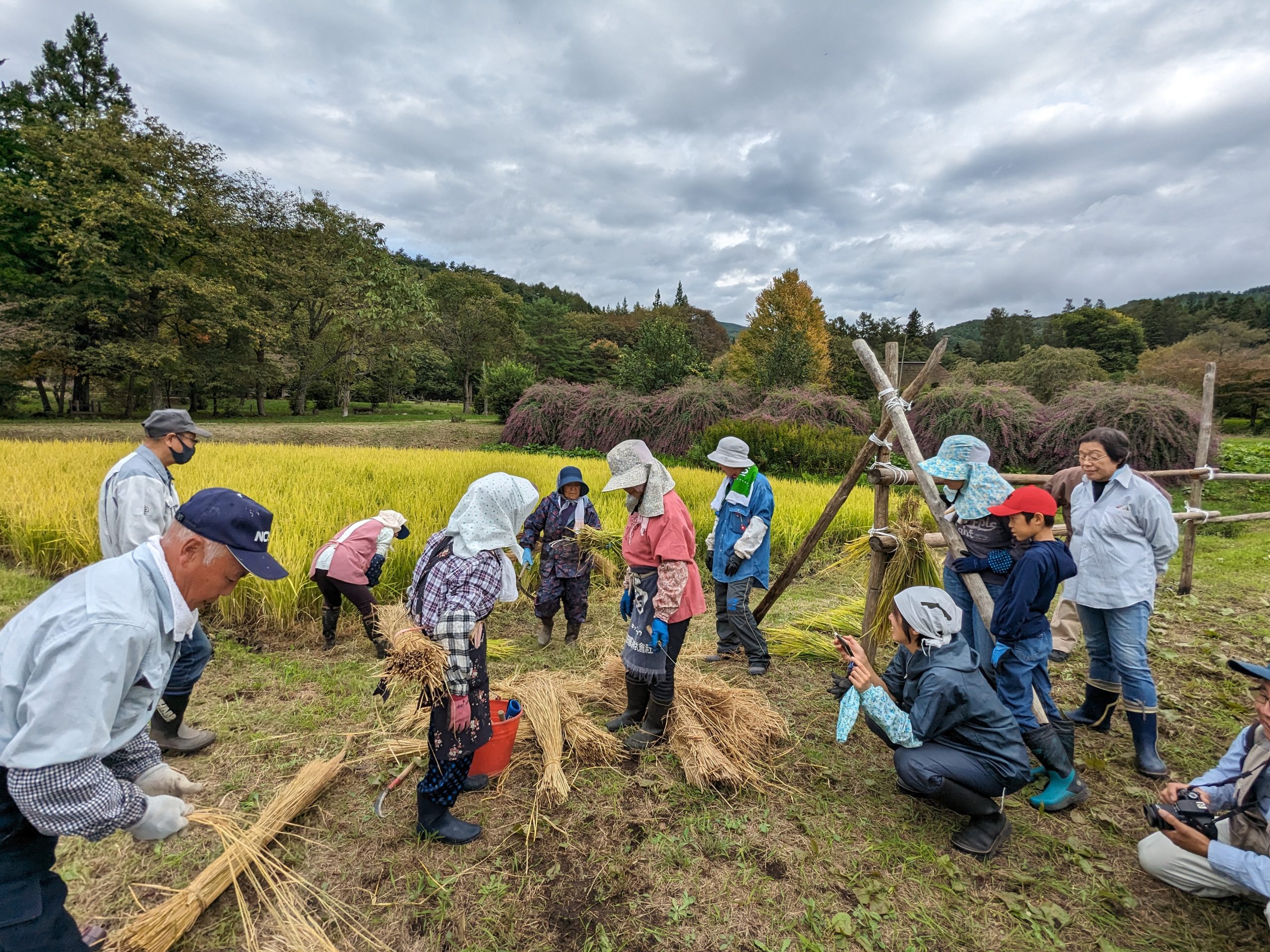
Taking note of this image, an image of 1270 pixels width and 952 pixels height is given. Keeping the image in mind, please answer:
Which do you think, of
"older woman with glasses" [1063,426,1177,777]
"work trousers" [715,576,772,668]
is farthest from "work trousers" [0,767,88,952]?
"older woman with glasses" [1063,426,1177,777]

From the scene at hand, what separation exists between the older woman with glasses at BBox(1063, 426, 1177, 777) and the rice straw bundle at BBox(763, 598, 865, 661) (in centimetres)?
155

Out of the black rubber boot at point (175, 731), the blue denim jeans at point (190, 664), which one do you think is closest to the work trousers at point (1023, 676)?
the blue denim jeans at point (190, 664)

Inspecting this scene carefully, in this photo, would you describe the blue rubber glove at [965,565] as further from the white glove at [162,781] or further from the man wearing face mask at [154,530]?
the man wearing face mask at [154,530]

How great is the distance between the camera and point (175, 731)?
2.96 metres

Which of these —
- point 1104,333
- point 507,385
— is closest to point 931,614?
point 507,385

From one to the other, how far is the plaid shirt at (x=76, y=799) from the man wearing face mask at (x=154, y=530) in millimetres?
1788

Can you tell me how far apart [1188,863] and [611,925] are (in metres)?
2.34

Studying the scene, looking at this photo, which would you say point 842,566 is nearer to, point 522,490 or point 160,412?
point 522,490

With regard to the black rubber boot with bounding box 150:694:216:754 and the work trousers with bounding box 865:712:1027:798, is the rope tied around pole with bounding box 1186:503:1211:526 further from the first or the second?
the black rubber boot with bounding box 150:694:216:754

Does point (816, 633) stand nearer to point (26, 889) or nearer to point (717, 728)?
point (717, 728)

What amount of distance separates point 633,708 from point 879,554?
78.7 inches

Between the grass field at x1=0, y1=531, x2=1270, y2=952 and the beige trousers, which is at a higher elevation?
the beige trousers

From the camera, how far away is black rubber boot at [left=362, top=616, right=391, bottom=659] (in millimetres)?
3805

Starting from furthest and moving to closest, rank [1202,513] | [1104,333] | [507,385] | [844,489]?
[1104,333] → [507,385] → [1202,513] → [844,489]
